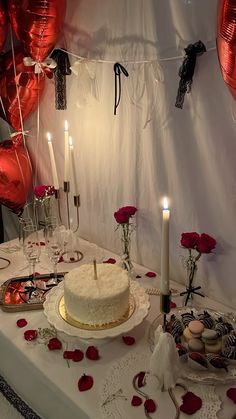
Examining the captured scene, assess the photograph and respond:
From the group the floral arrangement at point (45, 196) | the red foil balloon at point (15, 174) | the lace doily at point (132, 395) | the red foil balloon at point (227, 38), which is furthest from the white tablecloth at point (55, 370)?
the red foil balloon at point (227, 38)

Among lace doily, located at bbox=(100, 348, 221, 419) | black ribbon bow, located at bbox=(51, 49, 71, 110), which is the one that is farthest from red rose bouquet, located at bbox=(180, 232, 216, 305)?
black ribbon bow, located at bbox=(51, 49, 71, 110)

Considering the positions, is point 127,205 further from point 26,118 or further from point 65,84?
point 26,118

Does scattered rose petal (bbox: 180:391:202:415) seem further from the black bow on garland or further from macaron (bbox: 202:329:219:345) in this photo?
the black bow on garland

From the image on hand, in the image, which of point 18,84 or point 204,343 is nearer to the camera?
point 204,343

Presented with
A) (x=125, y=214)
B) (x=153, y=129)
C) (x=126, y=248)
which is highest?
(x=153, y=129)

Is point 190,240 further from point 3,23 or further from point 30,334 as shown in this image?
point 3,23

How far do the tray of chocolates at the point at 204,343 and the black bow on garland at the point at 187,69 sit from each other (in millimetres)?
661

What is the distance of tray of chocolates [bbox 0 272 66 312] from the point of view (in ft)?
4.43

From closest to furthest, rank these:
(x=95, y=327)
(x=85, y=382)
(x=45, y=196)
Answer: (x=85, y=382)
(x=95, y=327)
(x=45, y=196)

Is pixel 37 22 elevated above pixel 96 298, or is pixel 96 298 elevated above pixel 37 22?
pixel 37 22

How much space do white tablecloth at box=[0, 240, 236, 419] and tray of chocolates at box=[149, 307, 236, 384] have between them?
0.14ft

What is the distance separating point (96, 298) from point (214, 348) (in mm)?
349

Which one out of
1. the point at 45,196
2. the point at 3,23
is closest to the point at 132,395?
the point at 45,196

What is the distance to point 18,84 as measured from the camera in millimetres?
1681
